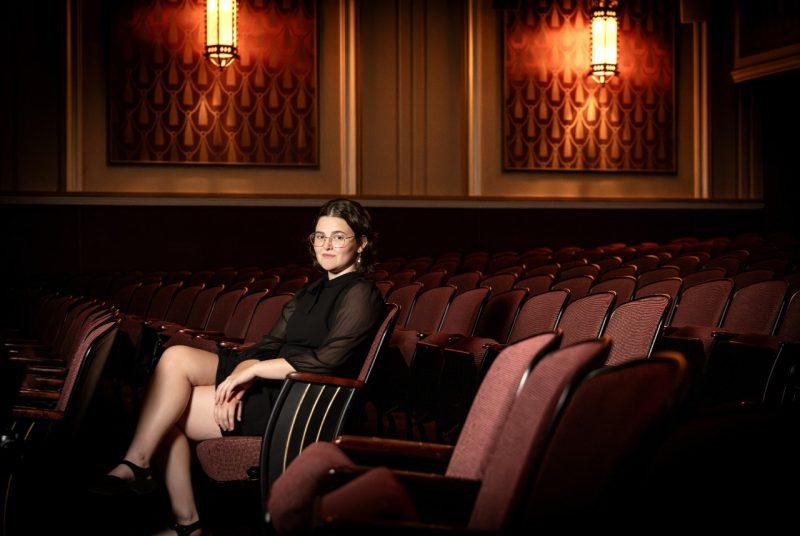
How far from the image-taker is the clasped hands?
157 cm

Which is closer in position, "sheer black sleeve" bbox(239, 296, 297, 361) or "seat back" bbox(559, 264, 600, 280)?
"sheer black sleeve" bbox(239, 296, 297, 361)

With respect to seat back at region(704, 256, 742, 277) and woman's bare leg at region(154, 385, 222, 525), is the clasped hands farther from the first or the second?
seat back at region(704, 256, 742, 277)

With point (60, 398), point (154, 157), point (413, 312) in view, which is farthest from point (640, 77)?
point (60, 398)

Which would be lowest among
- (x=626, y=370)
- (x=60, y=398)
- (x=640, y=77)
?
(x=60, y=398)

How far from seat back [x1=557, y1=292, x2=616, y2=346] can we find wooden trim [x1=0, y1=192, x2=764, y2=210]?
403 centimetres

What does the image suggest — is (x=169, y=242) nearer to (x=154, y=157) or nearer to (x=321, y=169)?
(x=154, y=157)

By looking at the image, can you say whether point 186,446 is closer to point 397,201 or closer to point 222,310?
point 222,310

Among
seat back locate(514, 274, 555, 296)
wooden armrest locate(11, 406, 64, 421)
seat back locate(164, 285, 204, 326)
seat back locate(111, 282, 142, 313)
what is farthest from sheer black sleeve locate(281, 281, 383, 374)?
seat back locate(111, 282, 142, 313)

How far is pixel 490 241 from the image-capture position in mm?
6254

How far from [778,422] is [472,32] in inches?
219

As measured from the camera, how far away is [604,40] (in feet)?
19.5

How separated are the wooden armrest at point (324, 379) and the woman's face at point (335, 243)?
268 mm

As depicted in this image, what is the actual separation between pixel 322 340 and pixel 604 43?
4.74 metres

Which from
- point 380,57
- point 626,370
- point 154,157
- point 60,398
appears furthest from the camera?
point 380,57
